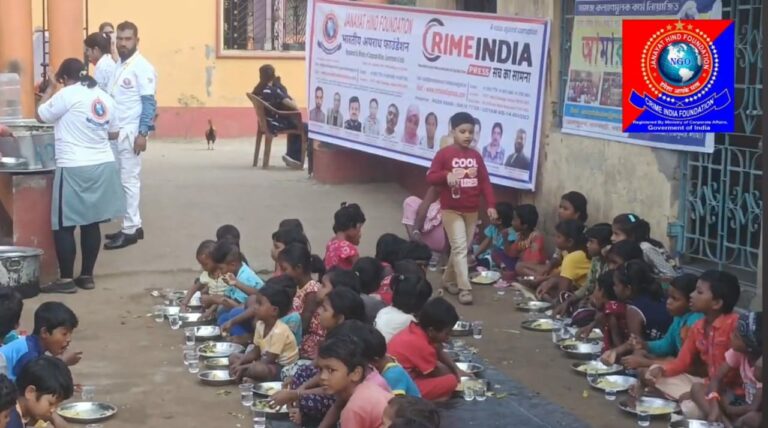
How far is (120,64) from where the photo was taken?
34.9 ft

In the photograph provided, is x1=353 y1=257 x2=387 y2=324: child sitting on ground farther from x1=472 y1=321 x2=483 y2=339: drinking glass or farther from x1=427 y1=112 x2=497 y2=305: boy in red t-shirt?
x1=427 y1=112 x2=497 y2=305: boy in red t-shirt

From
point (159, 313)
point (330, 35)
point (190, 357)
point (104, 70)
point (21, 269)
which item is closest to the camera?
point (190, 357)

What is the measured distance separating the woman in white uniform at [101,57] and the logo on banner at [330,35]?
2.75 metres

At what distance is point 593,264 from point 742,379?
2.41 m

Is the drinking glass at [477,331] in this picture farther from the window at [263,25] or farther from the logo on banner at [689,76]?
the window at [263,25]

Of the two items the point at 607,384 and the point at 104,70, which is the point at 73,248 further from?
the point at 607,384

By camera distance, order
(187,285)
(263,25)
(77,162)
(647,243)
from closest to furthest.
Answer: (647,243) → (77,162) → (187,285) → (263,25)

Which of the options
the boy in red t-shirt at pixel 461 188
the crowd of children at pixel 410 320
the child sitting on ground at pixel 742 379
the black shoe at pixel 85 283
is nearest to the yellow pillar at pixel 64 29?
the black shoe at pixel 85 283

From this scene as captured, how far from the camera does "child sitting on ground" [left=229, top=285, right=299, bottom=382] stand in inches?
276

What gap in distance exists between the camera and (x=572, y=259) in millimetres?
9180

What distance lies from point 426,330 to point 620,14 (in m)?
3.89

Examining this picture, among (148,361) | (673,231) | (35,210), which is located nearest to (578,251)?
(673,231)

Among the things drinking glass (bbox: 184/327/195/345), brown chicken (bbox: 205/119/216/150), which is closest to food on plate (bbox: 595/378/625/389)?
drinking glass (bbox: 184/327/195/345)

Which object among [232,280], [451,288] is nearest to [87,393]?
[232,280]
